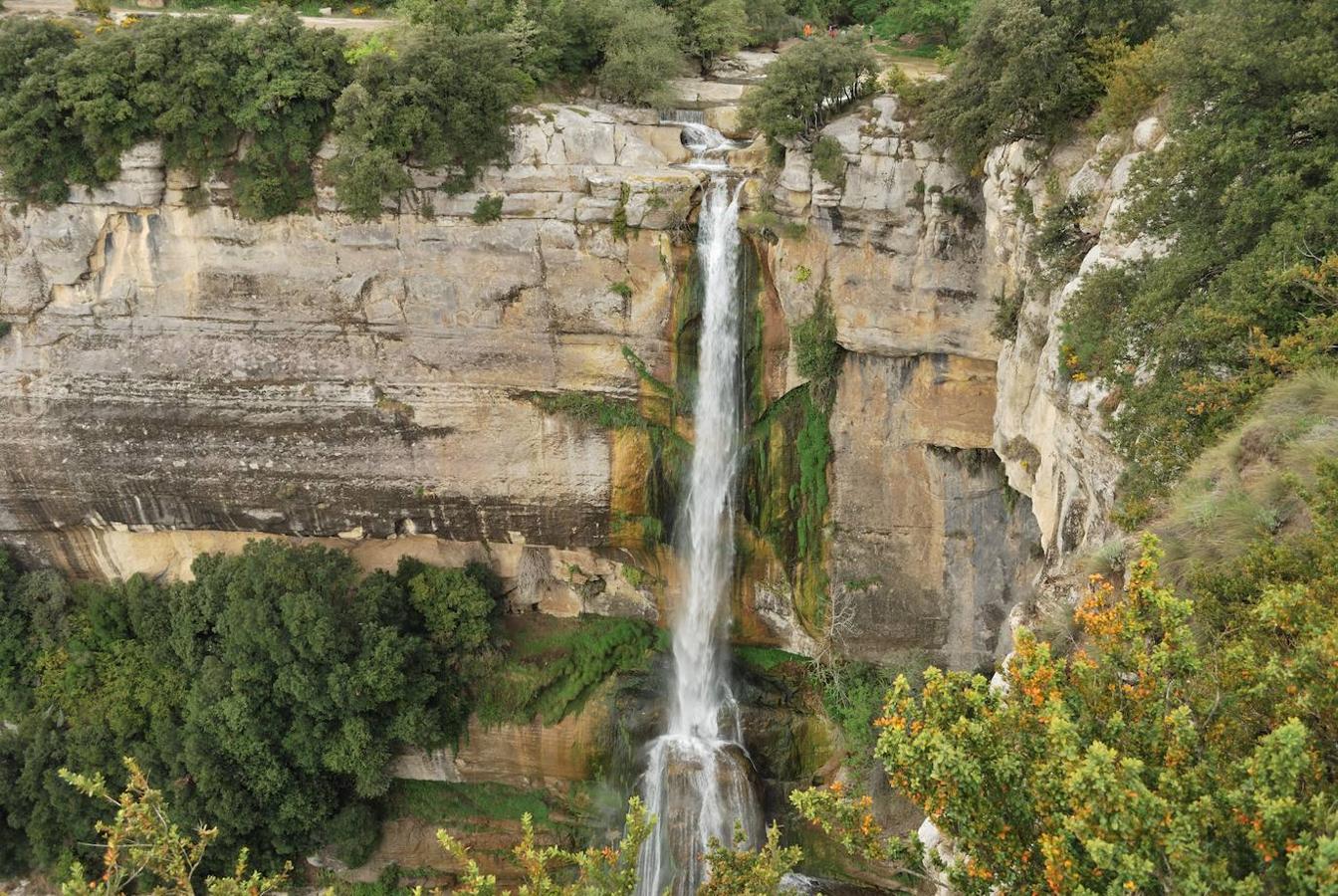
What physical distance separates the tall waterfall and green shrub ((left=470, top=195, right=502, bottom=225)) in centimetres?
378

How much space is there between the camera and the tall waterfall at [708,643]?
17719mm

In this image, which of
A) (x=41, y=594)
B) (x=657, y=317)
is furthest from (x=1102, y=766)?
(x=41, y=594)

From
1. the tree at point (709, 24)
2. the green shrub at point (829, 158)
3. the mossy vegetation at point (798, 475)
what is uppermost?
the tree at point (709, 24)

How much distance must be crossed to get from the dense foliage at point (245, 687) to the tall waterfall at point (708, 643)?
4495 mm

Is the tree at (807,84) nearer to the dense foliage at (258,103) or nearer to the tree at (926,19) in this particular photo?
the dense foliage at (258,103)

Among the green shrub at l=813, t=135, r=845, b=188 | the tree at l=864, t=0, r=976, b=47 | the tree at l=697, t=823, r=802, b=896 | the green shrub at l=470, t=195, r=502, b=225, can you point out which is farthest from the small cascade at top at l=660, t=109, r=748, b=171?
the tree at l=697, t=823, r=802, b=896

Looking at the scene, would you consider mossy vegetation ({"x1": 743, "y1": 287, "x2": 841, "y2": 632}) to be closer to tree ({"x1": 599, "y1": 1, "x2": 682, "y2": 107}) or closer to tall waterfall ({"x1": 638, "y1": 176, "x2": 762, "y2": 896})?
tall waterfall ({"x1": 638, "y1": 176, "x2": 762, "y2": 896})

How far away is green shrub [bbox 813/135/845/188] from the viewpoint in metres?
16.1

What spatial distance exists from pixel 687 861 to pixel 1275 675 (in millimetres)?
14328

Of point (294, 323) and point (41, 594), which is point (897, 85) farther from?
point (41, 594)

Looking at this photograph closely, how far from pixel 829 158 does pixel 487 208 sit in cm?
626

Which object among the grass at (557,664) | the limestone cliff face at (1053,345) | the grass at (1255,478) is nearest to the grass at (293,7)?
the grass at (557,664)

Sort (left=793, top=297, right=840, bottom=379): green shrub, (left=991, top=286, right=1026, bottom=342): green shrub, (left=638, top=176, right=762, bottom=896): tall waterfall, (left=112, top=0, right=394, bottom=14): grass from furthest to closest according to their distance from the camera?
1. (left=112, top=0, right=394, bottom=14): grass
2. (left=638, top=176, right=762, bottom=896): tall waterfall
3. (left=793, top=297, right=840, bottom=379): green shrub
4. (left=991, top=286, right=1026, bottom=342): green shrub

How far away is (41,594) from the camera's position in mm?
20906
